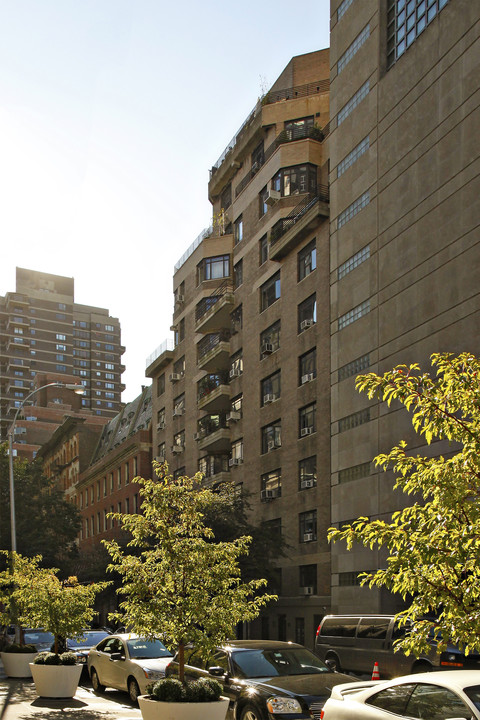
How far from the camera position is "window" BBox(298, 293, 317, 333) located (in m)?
40.8

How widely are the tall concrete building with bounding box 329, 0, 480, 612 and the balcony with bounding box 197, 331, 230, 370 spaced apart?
46.6ft

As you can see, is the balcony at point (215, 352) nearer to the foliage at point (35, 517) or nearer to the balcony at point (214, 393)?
the balcony at point (214, 393)

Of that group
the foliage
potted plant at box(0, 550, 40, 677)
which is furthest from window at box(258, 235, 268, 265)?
potted plant at box(0, 550, 40, 677)

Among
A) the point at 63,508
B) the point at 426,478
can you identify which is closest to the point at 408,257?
the point at 426,478

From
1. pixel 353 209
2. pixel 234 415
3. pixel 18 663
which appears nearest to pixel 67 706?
pixel 18 663

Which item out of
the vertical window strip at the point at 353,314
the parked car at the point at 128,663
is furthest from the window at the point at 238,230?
the parked car at the point at 128,663

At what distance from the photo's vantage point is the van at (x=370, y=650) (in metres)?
19.2

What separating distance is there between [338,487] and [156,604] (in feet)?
78.6

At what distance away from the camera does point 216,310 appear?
51.8 metres

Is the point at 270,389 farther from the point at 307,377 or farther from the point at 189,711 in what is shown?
the point at 189,711

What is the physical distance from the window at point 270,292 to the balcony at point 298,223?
1.59 meters

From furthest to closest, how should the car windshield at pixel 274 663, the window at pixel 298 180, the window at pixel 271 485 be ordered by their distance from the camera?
the window at pixel 298 180 < the window at pixel 271 485 < the car windshield at pixel 274 663

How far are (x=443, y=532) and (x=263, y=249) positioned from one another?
134 feet

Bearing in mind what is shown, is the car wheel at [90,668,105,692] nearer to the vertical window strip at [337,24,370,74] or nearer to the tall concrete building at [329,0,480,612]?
the tall concrete building at [329,0,480,612]
